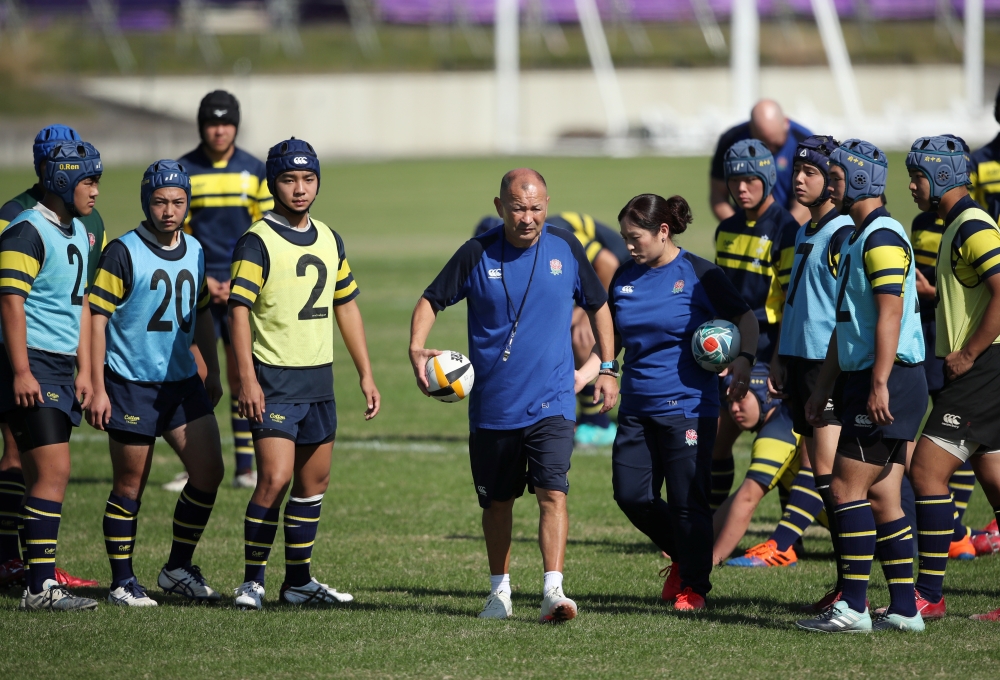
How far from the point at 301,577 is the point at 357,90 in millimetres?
71678

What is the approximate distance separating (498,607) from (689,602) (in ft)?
3.21

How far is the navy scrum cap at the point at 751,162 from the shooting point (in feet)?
24.1

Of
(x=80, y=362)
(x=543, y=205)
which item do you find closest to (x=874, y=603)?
(x=543, y=205)

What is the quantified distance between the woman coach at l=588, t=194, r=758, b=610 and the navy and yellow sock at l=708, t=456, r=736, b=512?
1380mm

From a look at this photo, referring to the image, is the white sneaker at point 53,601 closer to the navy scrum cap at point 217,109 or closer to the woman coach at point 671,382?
the woman coach at point 671,382

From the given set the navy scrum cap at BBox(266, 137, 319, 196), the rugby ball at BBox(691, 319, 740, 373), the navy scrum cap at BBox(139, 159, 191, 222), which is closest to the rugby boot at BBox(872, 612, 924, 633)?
the rugby ball at BBox(691, 319, 740, 373)

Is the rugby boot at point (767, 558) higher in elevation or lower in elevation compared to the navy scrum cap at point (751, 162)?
lower

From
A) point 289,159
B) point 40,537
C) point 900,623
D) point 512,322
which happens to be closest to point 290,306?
point 289,159

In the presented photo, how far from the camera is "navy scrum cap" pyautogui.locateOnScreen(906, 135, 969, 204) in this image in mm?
6074

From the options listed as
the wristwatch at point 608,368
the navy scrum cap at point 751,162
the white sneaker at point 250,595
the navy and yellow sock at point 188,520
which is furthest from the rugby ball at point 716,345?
the navy and yellow sock at point 188,520

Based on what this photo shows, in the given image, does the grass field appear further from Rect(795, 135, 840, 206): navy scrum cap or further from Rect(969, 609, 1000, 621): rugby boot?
Rect(795, 135, 840, 206): navy scrum cap

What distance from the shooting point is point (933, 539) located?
6.13 meters

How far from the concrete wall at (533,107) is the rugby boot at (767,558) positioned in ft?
192

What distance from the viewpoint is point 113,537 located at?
647 cm
